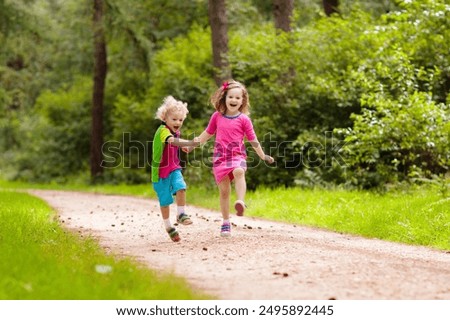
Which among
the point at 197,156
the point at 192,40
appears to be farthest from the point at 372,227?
the point at 192,40

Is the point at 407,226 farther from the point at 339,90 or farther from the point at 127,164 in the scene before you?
the point at 127,164

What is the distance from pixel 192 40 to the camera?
2670cm

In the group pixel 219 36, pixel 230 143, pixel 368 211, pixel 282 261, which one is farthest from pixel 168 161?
pixel 219 36

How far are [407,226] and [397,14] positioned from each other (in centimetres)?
609

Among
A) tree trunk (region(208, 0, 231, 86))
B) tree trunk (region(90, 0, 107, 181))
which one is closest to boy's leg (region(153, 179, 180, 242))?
tree trunk (region(208, 0, 231, 86))

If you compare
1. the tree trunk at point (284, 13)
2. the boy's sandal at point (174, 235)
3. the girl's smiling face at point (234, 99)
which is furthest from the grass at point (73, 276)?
the tree trunk at point (284, 13)

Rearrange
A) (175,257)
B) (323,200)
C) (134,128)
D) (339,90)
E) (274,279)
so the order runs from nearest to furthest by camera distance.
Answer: (274,279)
(175,257)
(323,200)
(339,90)
(134,128)

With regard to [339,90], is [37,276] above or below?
below

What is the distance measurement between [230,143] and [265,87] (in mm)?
9406

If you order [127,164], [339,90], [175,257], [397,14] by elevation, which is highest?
[397,14]

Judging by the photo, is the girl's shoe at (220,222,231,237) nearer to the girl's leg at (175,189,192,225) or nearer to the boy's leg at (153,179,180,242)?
the girl's leg at (175,189,192,225)

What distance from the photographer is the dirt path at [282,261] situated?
5930mm

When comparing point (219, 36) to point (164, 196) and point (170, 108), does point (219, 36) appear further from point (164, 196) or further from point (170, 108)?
point (164, 196)

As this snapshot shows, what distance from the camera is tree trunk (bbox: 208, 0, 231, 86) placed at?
18.9 m
